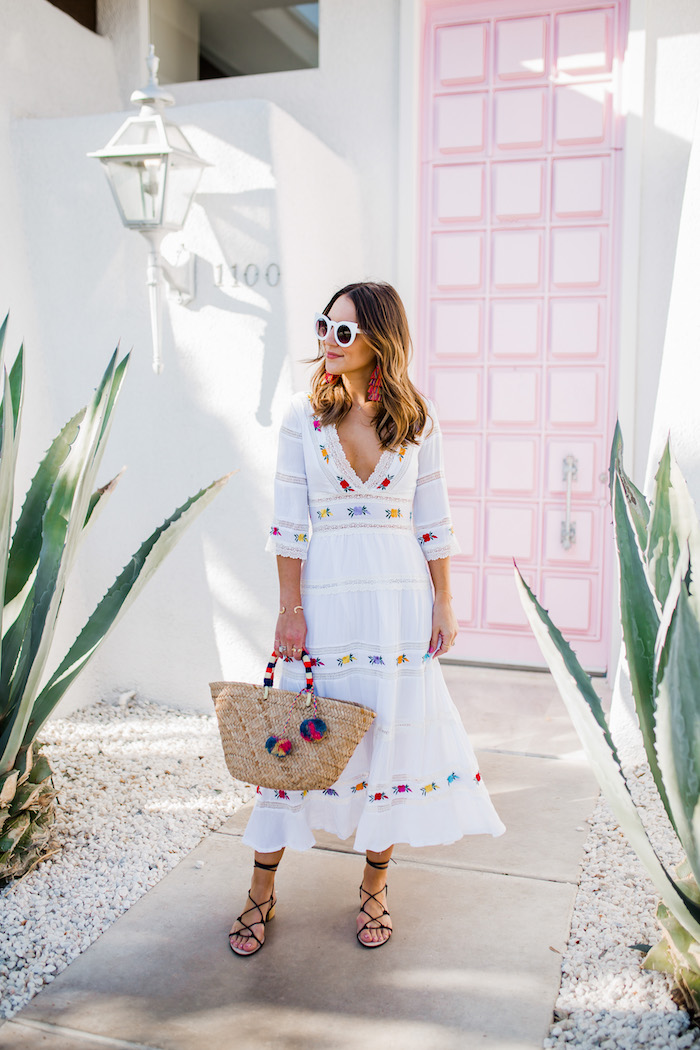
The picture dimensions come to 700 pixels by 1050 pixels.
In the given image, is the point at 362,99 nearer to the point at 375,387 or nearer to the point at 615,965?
the point at 375,387

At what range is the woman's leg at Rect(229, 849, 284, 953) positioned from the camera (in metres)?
2.37

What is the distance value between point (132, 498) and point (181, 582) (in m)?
0.44

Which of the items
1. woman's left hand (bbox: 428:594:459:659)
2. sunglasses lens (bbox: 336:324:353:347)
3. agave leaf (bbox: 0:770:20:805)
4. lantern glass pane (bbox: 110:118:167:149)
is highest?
lantern glass pane (bbox: 110:118:167:149)

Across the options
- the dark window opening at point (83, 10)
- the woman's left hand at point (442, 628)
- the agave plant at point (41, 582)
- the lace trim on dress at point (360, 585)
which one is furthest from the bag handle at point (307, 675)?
the dark window opening at point (83, 10)

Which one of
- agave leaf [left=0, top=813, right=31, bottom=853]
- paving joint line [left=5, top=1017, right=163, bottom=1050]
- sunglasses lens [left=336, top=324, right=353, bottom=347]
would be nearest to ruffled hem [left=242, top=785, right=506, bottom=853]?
paving joint line [left=5, top=1017, right=163, bottom=1050]

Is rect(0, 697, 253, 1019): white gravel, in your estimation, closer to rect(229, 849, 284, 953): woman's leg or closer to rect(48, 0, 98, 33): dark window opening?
rect(229, 849, 284, 953): woman's leg

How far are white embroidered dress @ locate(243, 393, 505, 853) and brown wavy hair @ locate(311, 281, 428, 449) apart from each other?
0.14 ft

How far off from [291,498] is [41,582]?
2.44ft

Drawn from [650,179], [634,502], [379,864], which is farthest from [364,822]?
[650,179]

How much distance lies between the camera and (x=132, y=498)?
421 centimetres

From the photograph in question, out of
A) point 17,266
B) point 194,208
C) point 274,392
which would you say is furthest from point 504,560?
point 17,266

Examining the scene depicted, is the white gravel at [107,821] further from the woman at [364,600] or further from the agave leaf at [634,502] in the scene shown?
the agave leaf at [634,502]

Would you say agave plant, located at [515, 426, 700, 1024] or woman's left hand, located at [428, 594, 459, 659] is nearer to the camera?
agave plant, located at [515, 426, 700, 1024]

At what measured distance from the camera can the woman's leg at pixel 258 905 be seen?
2371 millimetres
